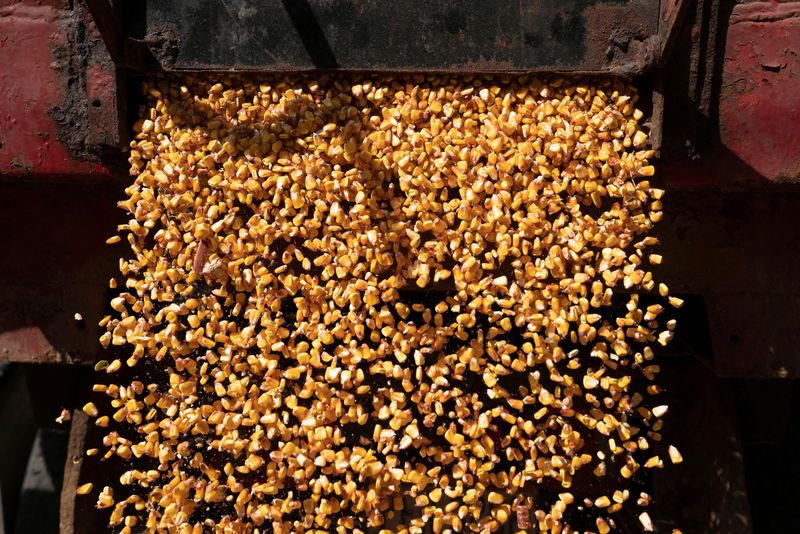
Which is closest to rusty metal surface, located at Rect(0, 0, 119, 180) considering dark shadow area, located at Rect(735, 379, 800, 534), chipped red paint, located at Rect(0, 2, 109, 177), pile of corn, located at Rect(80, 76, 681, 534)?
chipped red paint, located at Rect(0, 2, 109, 177)

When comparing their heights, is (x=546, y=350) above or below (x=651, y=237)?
below

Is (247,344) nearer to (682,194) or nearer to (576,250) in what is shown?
(576,250)

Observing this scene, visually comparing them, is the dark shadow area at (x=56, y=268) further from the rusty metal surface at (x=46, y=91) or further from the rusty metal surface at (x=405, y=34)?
the rusty metal surface at (x=405, y=34)

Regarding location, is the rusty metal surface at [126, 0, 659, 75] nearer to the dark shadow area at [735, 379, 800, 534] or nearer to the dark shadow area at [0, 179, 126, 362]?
the dark shadow area at [0, 179, 126, 362]

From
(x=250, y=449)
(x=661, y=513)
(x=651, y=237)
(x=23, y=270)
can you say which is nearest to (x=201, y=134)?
(x=23, y=270)

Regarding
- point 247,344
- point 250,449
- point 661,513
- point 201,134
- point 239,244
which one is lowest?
point 661,513

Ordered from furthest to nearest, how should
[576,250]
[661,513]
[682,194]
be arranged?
[661,513]
[682,194]
[576,250]

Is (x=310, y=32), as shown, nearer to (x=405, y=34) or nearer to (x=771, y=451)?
(x=405, y=34)
